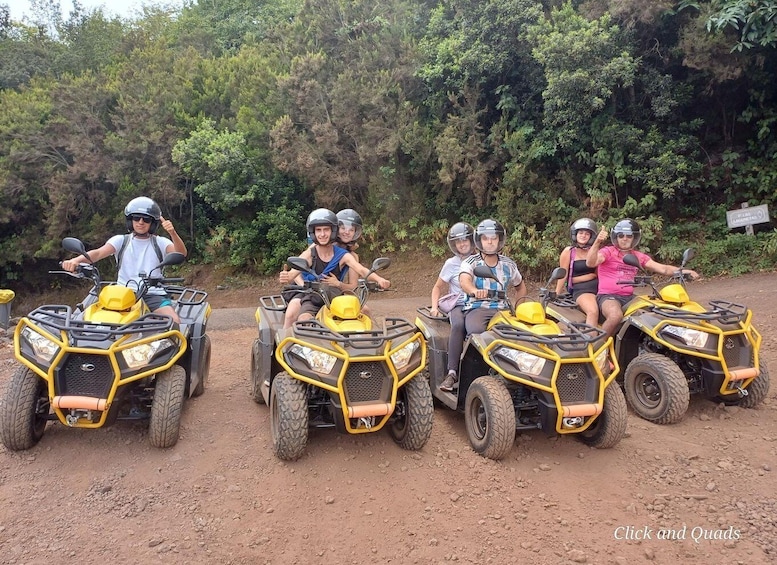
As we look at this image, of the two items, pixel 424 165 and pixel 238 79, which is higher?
pixel 238 79

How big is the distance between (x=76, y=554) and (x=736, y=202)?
14.3 meters

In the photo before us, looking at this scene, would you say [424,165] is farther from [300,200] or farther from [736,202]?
[736,202]

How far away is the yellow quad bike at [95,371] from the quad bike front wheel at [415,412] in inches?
64.0

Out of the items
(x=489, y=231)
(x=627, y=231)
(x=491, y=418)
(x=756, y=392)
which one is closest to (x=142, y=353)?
(x=491, y=418)

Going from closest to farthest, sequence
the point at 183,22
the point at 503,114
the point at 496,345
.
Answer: the point at 496,345 < the point at 503,114 < the point at 183,22

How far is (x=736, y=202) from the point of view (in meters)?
→ 13.2

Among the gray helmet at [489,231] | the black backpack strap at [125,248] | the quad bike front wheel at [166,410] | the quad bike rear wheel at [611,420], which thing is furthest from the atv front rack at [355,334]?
the black backpack strap at [125,248]

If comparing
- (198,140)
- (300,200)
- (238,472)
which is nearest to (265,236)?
(300,200)

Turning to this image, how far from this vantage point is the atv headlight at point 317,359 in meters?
3.90

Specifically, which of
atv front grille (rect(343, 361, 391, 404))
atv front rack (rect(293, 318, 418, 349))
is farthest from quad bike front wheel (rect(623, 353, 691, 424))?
atv front grille (rect(343, 361, 391, 404))

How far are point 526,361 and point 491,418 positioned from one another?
0.47 m

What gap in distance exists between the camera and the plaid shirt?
17.0ft

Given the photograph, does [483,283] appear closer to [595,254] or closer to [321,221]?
[595,254]

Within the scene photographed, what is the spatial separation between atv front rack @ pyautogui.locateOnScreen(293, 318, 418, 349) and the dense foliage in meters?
9.17
